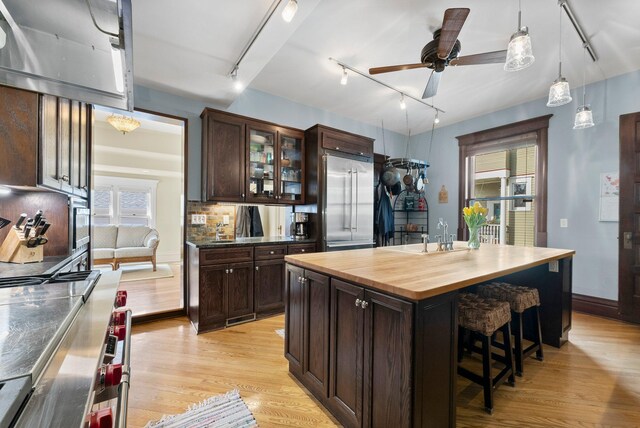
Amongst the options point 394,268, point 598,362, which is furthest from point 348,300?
point 598,362

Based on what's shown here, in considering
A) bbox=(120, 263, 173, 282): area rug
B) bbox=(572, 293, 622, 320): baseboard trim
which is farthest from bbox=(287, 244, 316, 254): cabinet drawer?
bbox=(572, 293, 622, 320): baseboard trim

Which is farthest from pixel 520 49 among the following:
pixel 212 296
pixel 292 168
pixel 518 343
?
pixel 212 296

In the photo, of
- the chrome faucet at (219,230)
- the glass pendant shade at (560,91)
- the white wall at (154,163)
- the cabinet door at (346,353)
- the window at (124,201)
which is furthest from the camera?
the window at (124,201)

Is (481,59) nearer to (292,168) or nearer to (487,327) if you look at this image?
(487,327)

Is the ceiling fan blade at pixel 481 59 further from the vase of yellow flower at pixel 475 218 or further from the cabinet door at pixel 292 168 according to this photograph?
the cabinet door at pixel 292 168

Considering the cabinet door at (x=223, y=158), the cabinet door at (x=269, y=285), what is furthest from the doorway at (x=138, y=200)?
the cabinet door at (x=269, y=285)

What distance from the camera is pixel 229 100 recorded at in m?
3.31

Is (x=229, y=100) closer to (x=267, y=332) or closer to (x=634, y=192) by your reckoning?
(x=267, y=332)

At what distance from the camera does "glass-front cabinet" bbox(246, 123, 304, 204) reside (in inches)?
140

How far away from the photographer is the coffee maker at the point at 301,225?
390 centimetres

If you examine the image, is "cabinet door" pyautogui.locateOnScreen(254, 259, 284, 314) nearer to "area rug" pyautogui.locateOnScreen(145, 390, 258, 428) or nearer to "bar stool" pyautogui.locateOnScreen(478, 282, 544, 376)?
"area rug" pyautogui.locateOnScreen(145, 390, 258, 428)

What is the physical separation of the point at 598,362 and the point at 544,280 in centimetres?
73

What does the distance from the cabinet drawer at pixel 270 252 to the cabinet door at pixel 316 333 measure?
148 cm

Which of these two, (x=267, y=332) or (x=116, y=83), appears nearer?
(x=116, y=83)
